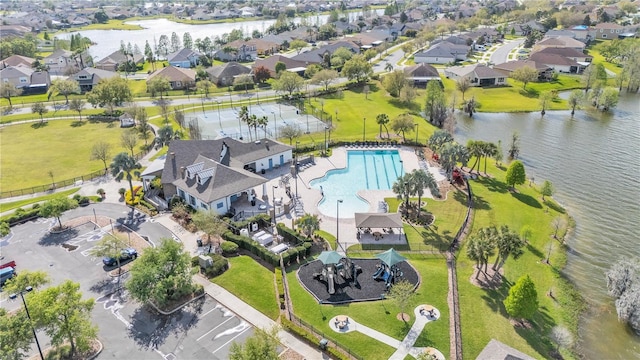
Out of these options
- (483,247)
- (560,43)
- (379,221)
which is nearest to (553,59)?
(560,43)

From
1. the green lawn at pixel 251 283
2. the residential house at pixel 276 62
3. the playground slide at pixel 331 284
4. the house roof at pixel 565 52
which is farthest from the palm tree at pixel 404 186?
the house roof at pixel 565 52

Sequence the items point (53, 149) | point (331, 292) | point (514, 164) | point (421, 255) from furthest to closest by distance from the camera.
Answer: point (53, 149) → point (514, 164) → point (421, 255) → point (331, 292)

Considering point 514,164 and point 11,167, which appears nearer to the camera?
point 514,164

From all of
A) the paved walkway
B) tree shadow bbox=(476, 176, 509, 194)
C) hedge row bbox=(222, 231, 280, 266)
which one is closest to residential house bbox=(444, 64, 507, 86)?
tree shadow bbox=(476, 176, 509, 194)

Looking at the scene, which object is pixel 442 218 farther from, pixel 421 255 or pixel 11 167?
pixel 11 167

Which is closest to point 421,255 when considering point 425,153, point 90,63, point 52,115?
point 425,153

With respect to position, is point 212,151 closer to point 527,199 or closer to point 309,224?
point 309,224

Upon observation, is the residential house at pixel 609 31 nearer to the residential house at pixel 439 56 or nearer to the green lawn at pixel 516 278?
the residential house at pixel 439 56

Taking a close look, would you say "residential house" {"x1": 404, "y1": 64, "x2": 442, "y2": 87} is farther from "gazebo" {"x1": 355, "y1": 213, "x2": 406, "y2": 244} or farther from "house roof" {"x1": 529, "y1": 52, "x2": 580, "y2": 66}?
"gazebo" {"x1": 355, "y1": 213, "x2": 406, "y2": 244}
